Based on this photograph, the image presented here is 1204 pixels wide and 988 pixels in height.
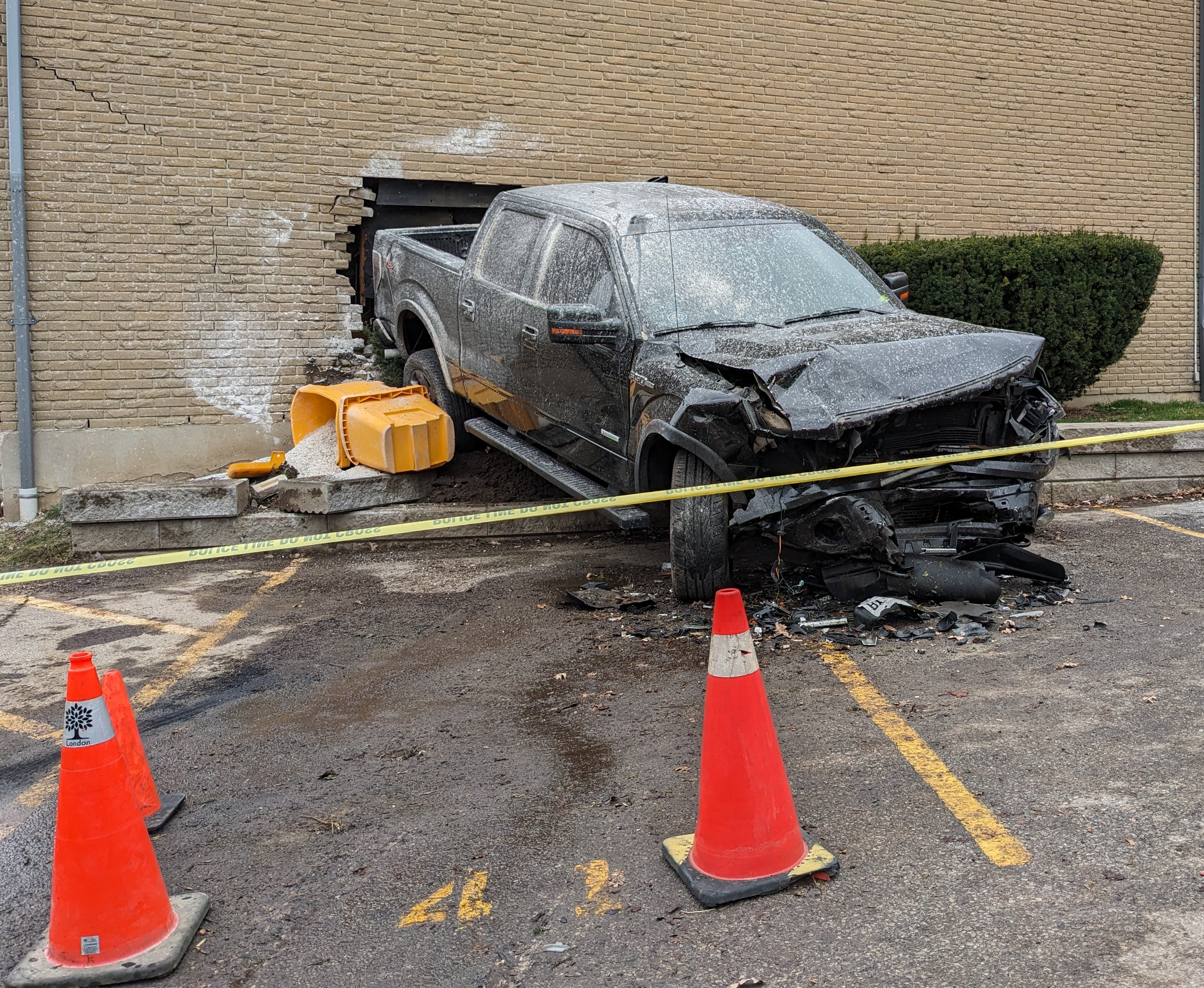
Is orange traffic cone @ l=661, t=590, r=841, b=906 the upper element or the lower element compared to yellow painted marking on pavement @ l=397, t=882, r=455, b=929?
upper

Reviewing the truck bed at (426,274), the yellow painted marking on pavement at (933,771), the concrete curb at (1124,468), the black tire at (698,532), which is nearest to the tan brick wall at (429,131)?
the truck bed at (426,274)

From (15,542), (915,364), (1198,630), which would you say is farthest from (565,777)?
(15,542)

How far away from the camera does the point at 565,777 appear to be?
3.90 m

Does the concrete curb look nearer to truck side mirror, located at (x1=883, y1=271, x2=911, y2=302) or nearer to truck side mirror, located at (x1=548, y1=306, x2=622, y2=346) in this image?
truck side mirror, located at (x1=883, y1=271, x2=911, y2=302)

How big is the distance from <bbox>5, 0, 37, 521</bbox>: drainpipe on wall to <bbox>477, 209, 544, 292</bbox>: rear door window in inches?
→ 160

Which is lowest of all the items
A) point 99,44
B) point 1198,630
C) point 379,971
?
point 379,971

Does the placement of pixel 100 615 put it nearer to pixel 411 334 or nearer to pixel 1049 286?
pixel 411 334

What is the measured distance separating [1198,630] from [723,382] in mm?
2487

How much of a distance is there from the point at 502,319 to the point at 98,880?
4.74m

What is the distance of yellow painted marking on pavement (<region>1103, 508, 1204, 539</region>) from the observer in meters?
7.12

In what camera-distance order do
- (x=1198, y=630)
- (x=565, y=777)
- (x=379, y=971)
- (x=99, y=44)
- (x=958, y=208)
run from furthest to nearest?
(x=958, y=208) < (x=99, y=44) < (x=1198, y=630) < (x=565, y=777) < (x=379, y=971)

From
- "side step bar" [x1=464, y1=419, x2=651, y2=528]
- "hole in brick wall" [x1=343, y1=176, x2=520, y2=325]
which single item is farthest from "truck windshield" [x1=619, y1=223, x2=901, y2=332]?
"hole in brick wall" [x1=343, y1=176, x2=520, y2=325]

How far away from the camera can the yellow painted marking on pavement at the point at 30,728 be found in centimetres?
461

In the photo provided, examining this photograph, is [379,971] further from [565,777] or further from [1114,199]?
[1114,199]
